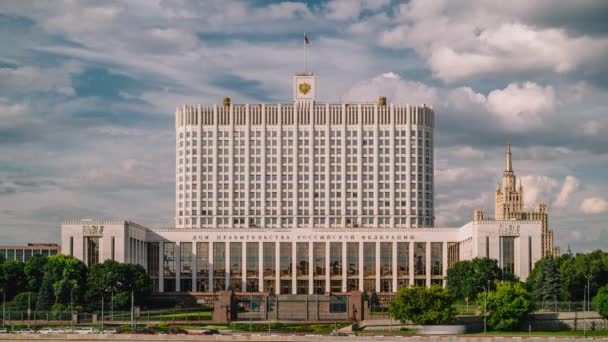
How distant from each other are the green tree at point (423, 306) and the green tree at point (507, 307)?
6.37m

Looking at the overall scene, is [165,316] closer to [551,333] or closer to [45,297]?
[45,297]

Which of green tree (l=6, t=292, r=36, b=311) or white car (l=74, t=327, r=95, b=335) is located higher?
green tree (l=6, t=292, r=36, b=311)

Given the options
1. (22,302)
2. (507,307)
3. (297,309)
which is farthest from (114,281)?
(507,307)

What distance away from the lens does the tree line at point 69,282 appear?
170000mm

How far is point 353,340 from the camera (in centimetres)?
12850

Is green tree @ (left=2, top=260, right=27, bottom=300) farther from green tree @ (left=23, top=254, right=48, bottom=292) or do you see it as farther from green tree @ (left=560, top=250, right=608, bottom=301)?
green tree @ (left=560, top=250, right=608, bottom=301)

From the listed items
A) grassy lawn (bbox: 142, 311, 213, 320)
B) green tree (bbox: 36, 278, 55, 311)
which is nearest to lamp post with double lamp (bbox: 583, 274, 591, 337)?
grassy lawn (bbox: 142, 311, 213, 320)

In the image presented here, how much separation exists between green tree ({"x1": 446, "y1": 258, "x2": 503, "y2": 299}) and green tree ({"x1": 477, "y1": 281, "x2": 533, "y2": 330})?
1324 inches

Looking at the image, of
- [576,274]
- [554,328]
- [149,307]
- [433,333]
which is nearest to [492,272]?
[576,274]

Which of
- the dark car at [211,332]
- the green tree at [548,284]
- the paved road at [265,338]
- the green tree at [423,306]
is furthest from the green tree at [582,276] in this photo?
the dark car at [211,332]

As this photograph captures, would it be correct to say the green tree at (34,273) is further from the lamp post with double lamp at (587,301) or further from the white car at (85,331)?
the lamp post with double lamp at (587,301)

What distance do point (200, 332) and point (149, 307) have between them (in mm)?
56217

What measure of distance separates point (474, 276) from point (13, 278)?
8013cm

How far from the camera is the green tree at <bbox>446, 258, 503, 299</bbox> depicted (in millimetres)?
184250
